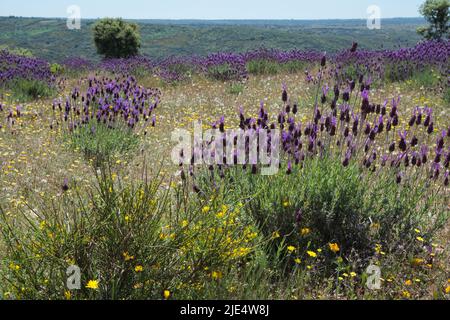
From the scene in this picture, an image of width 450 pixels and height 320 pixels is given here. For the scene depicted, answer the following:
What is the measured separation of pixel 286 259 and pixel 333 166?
2.67 ft

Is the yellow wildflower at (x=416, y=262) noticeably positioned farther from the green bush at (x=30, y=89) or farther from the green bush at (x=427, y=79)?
the green bush at (x=30, y=89)

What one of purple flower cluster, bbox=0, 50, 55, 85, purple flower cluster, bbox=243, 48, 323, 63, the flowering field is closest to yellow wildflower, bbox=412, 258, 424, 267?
the flowering field

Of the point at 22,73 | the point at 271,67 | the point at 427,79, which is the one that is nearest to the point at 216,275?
the point at 427,79

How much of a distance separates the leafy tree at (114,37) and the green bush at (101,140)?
22.0 m

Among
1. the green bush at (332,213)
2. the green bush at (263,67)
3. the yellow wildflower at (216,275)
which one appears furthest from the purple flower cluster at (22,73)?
the yellow wildflower at (216,275)

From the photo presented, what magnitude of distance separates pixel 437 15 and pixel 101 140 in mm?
28024

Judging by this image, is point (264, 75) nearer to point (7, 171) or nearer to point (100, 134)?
point (100, 134)

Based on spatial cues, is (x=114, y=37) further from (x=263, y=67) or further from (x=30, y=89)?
(x=30, y=89)

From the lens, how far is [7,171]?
4.79 m

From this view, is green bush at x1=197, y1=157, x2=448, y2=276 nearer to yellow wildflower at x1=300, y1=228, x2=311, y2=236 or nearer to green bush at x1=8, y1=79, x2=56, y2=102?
yellow wildflower at x1=300, y1=228, x2=311, y2=236

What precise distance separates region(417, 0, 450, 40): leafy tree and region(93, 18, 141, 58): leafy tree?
18.2 m

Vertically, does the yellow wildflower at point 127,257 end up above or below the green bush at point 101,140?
below

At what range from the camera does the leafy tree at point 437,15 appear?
2692cm
